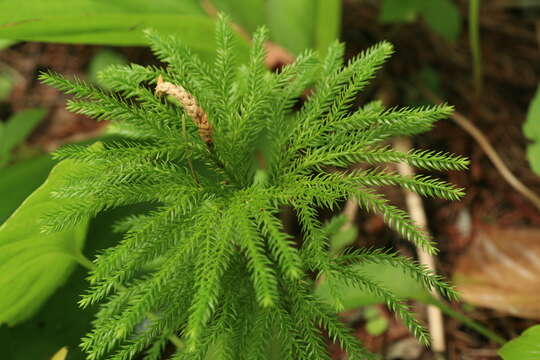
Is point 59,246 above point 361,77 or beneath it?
beneath

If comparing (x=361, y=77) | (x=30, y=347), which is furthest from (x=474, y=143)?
(x=30, y=347)

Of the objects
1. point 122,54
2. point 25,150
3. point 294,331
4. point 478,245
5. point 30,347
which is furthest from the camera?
point 122,54

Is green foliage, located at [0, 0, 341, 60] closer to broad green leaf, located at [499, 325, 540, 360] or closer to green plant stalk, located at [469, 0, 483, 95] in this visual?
green plant stalk, located at [469, 0, 483, 95]

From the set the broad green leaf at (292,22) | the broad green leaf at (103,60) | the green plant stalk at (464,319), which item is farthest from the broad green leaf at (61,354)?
Answer: the broad green leaf at (103,60)

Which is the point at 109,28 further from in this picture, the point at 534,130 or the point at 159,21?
the point at 534,130

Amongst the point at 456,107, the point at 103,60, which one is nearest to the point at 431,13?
the point at 456,107

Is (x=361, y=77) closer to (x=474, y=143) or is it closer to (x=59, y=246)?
(x=59, y=246)

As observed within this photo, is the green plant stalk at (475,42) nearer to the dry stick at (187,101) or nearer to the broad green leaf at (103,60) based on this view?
the dry stick at (187,101)
